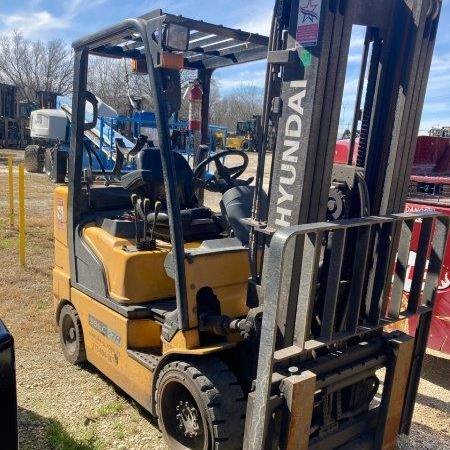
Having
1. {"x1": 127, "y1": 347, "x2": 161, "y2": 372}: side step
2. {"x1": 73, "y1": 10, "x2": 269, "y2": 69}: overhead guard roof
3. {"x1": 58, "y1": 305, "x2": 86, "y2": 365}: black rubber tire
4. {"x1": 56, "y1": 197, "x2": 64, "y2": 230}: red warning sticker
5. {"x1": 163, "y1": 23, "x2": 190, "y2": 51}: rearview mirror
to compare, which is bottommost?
{"x1": 58, "y1": 305, "x2": 86, "y2": 365}: black rubber tire

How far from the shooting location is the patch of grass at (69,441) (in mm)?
3260

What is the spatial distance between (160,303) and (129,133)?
59.2 ft

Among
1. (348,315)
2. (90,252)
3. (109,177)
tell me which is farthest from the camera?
(109,177)

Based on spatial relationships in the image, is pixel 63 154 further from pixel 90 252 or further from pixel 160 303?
pixel 160 303

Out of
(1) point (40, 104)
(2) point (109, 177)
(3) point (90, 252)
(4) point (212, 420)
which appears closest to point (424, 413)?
(4) point (212, 420)

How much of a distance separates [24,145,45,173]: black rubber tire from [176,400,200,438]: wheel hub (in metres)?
18.7

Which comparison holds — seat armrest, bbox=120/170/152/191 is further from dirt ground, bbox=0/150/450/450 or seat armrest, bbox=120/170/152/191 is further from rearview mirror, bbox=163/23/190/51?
dirt ground, bbox=0/150/450/450

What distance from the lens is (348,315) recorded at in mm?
2717

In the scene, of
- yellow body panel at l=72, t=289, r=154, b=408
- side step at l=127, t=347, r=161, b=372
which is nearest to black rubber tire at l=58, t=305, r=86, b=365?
yellow body panel at l=72, t=289, r=154, b=408

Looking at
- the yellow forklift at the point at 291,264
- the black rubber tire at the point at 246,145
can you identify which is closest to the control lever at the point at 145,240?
the yellow forklift at the point at 291,264

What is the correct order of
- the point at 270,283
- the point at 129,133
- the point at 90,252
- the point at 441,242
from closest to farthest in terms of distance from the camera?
the point at 270,283 < the point at 441,242 < the point at 90,252 < the point at 129,133

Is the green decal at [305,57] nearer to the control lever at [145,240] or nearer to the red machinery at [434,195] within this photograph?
the red machinery at [434,195]

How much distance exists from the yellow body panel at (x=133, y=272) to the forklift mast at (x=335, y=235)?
34.1 inches

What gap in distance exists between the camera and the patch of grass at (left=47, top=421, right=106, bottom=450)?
3.26 meters
